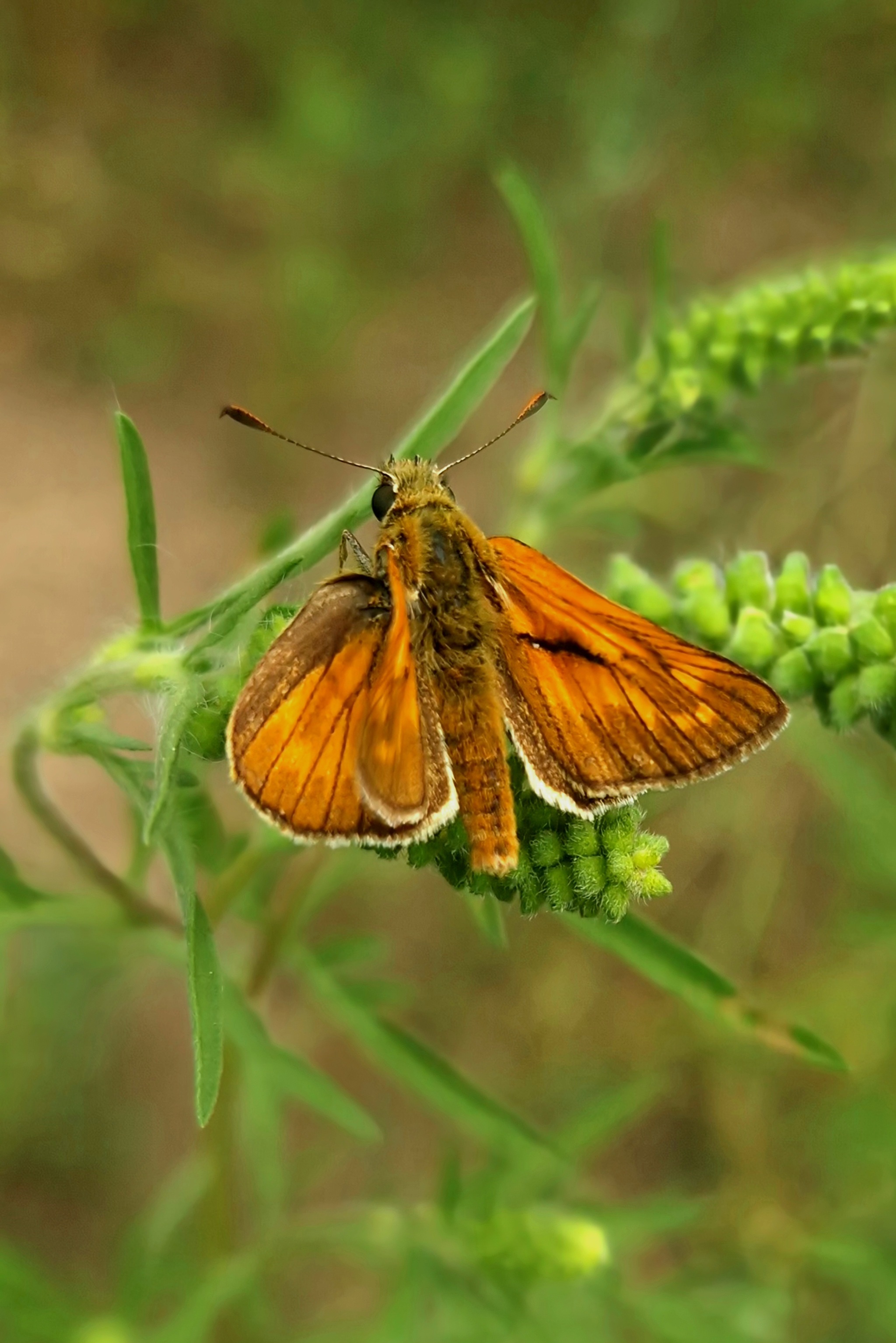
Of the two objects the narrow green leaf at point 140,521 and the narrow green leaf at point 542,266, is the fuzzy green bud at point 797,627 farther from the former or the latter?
the narrow green leaf at point 140,521

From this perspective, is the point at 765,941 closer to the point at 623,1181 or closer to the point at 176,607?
the point at 623,1181

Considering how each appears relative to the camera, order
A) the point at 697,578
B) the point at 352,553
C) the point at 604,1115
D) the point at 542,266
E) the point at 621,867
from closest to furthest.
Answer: the point at 621,867 < the point at 352,553 < the point at 697,578 < the point at 542,266 < the point at 604,1115

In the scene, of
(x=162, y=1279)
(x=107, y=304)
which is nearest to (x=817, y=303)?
(x=162, y=1279)

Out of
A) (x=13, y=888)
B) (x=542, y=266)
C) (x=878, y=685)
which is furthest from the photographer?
(x=542, y=266)

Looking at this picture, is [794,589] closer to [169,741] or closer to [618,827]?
[618,827]

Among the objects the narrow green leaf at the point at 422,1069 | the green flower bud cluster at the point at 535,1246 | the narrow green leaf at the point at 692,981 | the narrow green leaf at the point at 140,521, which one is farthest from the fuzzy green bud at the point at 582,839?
the green flower bud cluster at the point at 535,1246

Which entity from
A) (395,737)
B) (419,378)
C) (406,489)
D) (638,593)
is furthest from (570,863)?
(419,378)

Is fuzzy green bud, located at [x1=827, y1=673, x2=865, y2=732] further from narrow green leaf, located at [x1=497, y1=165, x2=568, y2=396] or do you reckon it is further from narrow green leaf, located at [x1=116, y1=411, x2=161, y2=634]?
narrow green leaf, located at [x1=116, y1=411, x2=161, y2=634]
